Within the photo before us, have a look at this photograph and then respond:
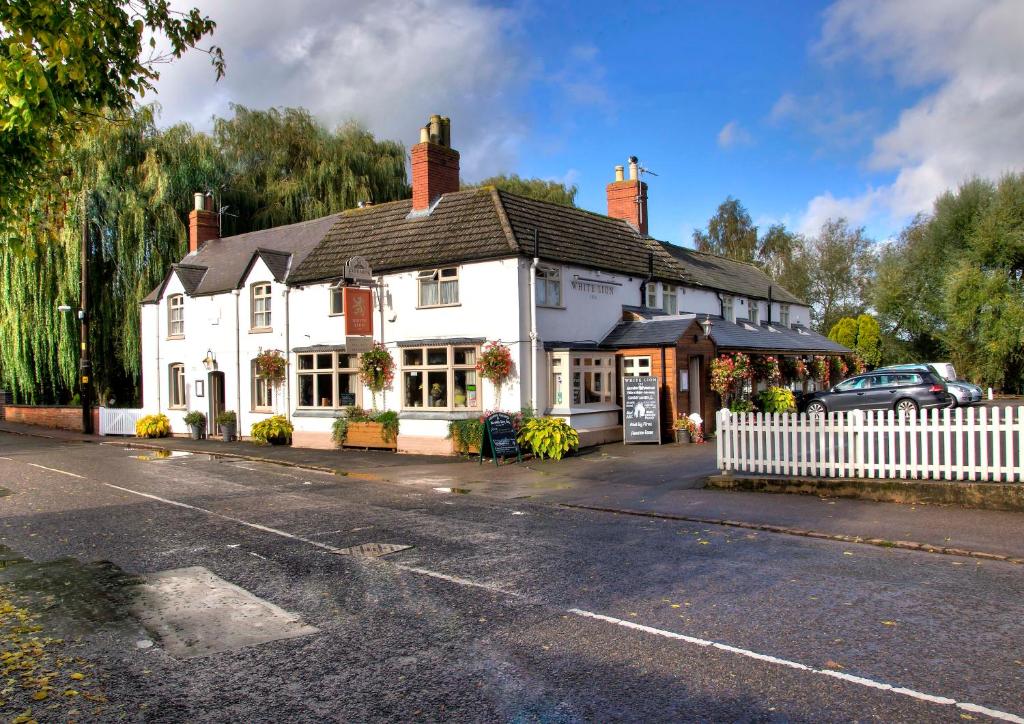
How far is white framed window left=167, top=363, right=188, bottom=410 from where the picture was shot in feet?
98.4

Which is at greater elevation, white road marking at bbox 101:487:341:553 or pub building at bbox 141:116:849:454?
pub building at bbox 141:116:849:454

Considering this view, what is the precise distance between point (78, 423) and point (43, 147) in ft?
94.4

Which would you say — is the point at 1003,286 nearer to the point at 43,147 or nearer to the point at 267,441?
the point at 267,441

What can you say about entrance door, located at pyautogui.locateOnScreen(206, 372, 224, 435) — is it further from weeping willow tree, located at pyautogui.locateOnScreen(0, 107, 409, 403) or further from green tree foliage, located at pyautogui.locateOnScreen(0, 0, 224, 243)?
green tree foliage, located at pyautogui.locateOnScreen(0, 0, 224, 243)

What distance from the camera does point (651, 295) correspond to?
25.8 meters

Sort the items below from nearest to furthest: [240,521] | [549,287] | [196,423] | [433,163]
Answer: [240,521] → [549,287] → [433,163] → [196,423]

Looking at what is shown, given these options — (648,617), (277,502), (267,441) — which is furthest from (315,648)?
(267,441)

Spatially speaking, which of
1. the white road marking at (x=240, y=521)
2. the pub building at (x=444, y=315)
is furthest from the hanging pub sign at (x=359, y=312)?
the white road marking at (x=240, y=521)

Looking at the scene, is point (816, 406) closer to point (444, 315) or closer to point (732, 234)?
point (444, 315)

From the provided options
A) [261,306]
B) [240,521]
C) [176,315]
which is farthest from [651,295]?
[176,315]

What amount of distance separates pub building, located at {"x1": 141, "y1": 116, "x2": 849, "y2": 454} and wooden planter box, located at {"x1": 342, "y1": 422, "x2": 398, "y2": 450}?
2.21 ft

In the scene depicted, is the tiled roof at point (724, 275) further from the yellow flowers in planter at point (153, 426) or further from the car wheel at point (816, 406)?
the yellow flowers in planter at point (153, 426)

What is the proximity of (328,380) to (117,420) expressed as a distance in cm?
1256

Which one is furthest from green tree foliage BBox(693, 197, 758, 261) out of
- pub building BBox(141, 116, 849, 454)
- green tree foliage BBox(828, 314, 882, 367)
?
pub building BBox(141, 116, 849, 454)
